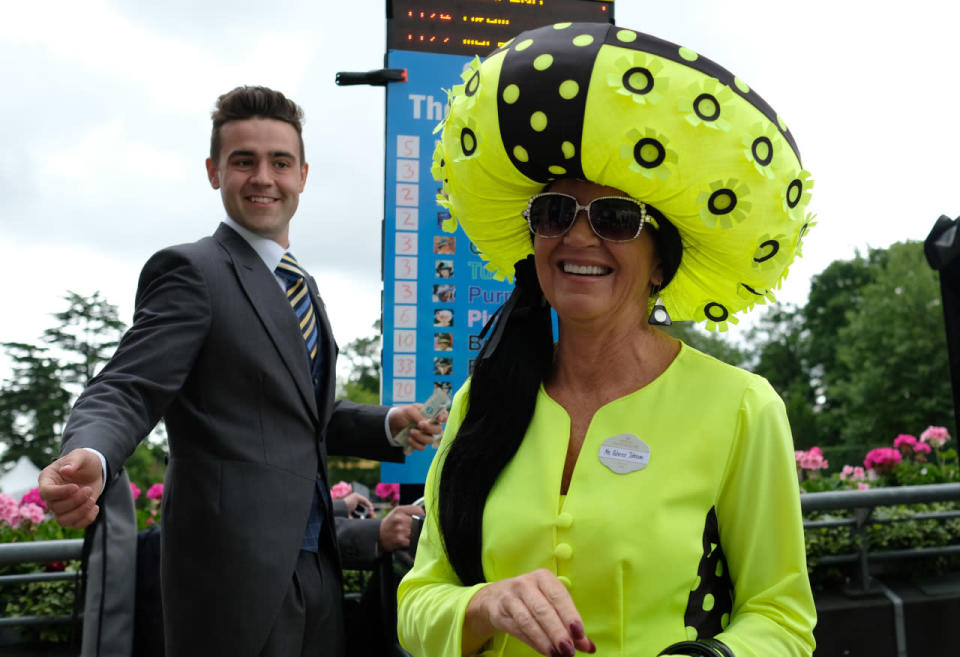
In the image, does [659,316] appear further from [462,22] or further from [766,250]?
[462,22]

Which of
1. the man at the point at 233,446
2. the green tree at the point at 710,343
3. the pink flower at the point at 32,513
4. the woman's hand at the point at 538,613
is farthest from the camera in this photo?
the green tree at the point at 710,343

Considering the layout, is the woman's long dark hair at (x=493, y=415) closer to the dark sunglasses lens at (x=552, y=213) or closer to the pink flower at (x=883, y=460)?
the dark sunglasses lens at (x=552, y=213)

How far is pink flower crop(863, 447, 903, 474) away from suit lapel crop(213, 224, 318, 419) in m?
5.29

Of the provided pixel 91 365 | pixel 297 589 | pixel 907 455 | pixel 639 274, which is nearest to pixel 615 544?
pixel 639 274

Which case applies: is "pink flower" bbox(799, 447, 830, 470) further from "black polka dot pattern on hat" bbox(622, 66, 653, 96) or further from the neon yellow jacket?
"black polka dot pattern on hat" bbox(622, 66, 653, 96)

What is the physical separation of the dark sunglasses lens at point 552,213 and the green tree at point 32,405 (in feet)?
101

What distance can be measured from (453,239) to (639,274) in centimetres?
208

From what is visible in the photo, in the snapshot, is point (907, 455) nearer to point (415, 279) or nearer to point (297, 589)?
point (415, 279)

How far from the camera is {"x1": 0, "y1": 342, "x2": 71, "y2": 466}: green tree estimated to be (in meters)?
28.9

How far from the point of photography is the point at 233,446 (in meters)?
2.34

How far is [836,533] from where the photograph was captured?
511 centimetres

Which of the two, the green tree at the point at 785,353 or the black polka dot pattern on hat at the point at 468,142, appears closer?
the black polka dot pattern on hat at the point at 468,142

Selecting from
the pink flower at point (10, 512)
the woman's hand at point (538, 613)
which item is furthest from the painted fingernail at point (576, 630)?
the pink flower at point (10, 512)

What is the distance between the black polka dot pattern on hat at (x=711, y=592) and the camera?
4.93 ft
